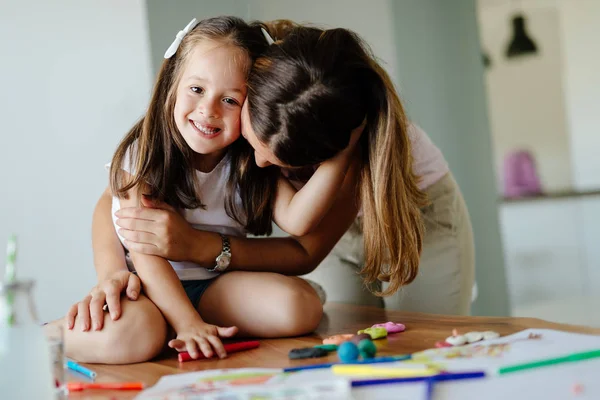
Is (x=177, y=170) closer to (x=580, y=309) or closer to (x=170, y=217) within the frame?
(x=170, y=217)

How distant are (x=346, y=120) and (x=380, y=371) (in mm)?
483

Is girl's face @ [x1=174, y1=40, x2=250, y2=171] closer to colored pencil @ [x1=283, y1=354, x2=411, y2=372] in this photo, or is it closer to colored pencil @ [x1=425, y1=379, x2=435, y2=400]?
colored pencil @ [x1=283, y1=354, x2=411, y2=372]

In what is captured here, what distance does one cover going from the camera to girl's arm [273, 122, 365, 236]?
1.27 metres

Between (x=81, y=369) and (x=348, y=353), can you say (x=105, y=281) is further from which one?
(x=348, y=353)

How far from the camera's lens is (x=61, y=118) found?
201 cm

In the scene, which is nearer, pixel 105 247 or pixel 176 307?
pixel 176 307

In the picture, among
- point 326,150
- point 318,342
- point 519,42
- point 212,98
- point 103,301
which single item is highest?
point 519,42

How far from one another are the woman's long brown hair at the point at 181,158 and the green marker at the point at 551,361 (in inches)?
27.0

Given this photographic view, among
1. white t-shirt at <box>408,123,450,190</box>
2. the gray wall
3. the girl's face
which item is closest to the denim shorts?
the girl's face

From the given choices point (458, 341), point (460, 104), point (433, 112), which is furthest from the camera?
point (460, 104)

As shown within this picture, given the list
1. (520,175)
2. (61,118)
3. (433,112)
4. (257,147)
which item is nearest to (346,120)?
(257,147)

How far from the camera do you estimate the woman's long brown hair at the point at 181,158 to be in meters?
1.33

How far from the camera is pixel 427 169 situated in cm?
172

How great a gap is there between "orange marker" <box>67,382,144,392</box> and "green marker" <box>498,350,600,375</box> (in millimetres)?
464
